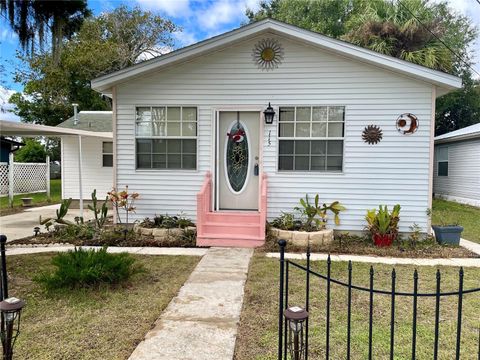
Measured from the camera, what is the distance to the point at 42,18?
4.07 meters

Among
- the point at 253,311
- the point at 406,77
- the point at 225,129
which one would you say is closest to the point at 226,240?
the point at 225,129

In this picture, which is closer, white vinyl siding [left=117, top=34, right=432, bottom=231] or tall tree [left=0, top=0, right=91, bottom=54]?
tall tree [left=0, top=0, right=91, bottom=54]

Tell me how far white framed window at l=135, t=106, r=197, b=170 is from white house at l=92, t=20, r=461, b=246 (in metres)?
0.02

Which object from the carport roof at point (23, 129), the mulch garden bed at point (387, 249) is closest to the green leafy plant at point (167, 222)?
the mulch garden bed at point (387, 249)

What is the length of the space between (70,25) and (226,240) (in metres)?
4.09

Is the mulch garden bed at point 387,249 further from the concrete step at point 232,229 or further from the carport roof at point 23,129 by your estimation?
the carport roof at point 23,129

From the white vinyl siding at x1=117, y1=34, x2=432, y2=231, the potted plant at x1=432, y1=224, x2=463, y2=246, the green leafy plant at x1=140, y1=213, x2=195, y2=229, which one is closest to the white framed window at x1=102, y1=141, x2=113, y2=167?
the white vinyl siding at x1=117, y1=34, x2=432, y2=231

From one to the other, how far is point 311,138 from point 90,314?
5.11 metres

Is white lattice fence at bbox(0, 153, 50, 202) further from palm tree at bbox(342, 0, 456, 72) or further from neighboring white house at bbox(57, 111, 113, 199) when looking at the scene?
palm tree at bbox(342, 0, 456, 72)

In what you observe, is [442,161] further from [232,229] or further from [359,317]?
[359,317]

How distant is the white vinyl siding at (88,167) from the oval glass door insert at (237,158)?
678 centimetres

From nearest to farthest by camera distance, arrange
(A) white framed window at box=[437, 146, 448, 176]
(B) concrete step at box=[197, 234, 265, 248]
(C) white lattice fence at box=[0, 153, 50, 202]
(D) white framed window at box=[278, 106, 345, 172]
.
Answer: (B) concrete step at box=[197, 234, 265, 248] < (D) white framed window at box=[278, 106, 345, 172] < (C) white lattice fence at box=[0, 153, 50, 202] < (A) white framed window at box=[437, 146, 448, 176]

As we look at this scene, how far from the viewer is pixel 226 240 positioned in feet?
20.4

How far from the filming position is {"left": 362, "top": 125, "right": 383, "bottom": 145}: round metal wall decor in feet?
22.0
